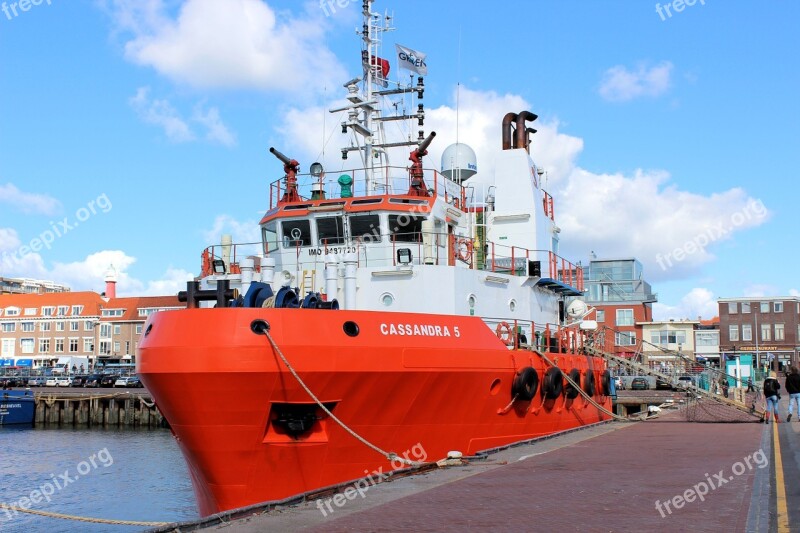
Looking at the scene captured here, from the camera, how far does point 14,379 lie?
2507 inches

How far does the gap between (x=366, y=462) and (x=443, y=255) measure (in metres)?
6.14

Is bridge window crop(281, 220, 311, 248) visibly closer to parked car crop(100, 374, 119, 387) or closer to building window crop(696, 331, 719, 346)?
parked car crop(100, 374, 119, 387)

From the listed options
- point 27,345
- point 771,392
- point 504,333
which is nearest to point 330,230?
point 504,333

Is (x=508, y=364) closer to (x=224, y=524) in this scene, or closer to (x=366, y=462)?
(x=366, y=462)

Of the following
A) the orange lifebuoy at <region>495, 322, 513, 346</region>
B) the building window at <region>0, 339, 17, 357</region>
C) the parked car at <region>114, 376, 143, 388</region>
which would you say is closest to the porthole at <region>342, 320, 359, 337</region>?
the orange lifebuoy at <region>495, 322, 513, 346</region>

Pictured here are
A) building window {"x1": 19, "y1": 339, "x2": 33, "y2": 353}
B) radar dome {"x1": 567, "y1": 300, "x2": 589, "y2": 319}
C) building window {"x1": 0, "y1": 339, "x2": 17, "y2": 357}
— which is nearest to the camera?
radar dome {"x1": 567, "y1": 300, "x2": 589, "y2": 319}

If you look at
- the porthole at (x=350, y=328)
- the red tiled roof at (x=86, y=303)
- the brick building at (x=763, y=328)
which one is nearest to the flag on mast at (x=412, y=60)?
the porthole at (x=350, y=328)

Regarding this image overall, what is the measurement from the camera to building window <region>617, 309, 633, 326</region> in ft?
228

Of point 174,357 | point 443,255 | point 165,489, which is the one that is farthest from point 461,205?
point 165,489

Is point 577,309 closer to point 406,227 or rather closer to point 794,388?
point 794,388

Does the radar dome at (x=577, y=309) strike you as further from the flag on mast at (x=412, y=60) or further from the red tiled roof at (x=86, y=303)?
the red tiled roof at (x=86, y=303)

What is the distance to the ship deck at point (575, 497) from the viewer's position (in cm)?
792

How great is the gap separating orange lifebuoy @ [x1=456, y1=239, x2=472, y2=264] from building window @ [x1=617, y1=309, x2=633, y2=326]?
181ft

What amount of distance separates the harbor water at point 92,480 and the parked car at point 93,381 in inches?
914
